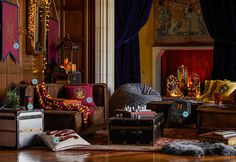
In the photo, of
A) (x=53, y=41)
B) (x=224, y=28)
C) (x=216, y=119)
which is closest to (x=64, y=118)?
(x=216, y=119)

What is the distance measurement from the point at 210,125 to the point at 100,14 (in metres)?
3.89

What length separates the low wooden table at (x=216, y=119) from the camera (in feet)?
23.9

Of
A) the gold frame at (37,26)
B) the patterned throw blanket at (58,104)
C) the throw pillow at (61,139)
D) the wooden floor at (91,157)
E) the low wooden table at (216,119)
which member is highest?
the gold frame at (37,26)

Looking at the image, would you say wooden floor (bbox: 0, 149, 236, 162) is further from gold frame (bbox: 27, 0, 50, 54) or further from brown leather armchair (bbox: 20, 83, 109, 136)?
gold frame (bbox: 27, 0, 50, 54)

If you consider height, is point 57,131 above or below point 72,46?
below

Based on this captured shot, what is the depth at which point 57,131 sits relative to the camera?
6844 millimetres

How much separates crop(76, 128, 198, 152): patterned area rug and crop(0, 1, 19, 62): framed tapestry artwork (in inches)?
69.6

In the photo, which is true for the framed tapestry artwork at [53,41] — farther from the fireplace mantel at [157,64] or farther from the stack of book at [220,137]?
the stack of book at [220,137]

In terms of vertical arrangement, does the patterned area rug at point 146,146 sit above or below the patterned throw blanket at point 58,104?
below

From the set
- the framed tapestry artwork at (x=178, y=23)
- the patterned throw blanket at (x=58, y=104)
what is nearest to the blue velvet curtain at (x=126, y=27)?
the framed tapestry artwork at (x=178, y=23)

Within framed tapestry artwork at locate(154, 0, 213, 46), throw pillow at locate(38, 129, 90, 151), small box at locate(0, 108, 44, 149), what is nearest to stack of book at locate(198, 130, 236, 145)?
throw pillow at locate(38, 129, 90, 151)

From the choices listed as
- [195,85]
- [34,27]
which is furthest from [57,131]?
[195,85]

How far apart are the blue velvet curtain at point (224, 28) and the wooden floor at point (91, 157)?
5303mm

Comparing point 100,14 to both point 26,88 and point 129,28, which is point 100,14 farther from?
point 26,88
